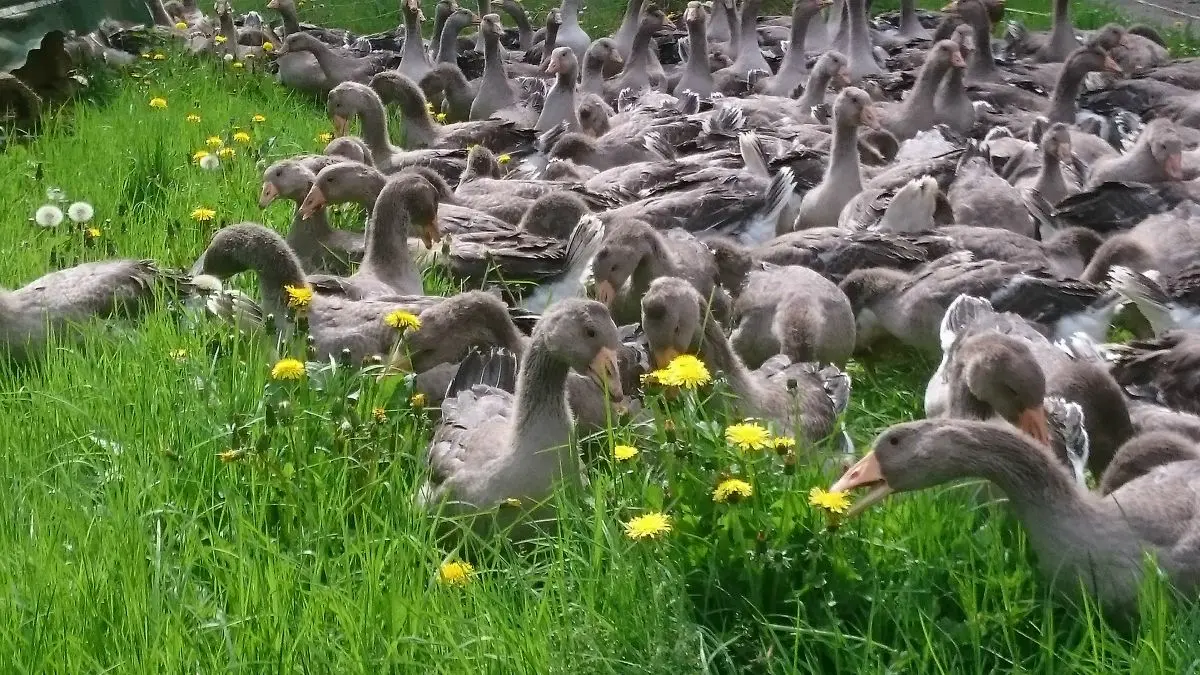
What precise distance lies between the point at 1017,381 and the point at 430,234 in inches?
130

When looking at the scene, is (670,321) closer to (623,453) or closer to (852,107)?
(623,453)

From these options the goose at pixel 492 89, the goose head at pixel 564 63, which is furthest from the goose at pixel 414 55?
the goose head at pixel 564 63

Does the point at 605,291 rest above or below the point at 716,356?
below

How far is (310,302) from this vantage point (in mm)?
4844

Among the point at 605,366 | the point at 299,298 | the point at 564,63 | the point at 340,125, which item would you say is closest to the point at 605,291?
the point at 299,298

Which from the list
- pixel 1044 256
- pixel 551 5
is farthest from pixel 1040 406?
pixel 551 5

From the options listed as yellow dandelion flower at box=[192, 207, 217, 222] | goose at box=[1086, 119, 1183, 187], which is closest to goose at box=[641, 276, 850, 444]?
yellow dandelion flower at box=[192, 207, 217, 222]

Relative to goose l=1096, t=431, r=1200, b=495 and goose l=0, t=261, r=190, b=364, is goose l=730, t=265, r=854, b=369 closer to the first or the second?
goose l=1096, t=431, r=1200, b=495

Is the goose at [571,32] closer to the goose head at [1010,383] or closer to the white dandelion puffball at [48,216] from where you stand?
the white dandelion puffball at [48,216]

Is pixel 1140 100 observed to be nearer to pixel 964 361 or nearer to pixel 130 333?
pixel 964 361

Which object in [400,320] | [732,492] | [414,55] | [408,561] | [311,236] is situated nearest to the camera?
[732,492]

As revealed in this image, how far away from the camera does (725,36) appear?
15.5 metres

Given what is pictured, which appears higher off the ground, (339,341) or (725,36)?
(339,341)

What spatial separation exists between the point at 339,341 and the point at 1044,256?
12.5 ft
